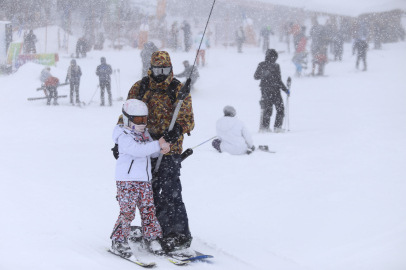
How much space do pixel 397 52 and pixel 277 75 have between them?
14.9 m

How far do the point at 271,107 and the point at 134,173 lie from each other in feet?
21.8

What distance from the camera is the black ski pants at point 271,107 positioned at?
9.23 m

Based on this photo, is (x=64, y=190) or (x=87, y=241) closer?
(x=87, y=241)

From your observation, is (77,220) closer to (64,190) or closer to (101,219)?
(101,219)

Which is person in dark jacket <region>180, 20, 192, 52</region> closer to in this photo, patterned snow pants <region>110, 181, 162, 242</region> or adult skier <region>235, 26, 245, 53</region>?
adult skier <region>235, 26, 245, 53</region>

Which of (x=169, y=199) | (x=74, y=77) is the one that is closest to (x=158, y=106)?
(x=169, y=199)

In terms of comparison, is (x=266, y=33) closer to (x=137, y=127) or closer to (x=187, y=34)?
(x=187, y=34)

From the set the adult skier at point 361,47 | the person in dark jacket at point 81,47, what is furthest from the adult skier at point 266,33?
the person in dark jacket at point 81,47

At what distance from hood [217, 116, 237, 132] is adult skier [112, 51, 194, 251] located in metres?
3.79

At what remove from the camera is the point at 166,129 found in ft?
10.1

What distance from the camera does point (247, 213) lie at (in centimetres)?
484

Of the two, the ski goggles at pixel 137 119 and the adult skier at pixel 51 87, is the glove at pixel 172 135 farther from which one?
the adult skier at pixel 51 87

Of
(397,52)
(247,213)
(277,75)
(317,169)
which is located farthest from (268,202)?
(397,52)

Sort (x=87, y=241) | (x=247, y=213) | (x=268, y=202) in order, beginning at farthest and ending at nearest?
(x=268, y=202) < (x=247, y=213) < (x=87, y=241)
